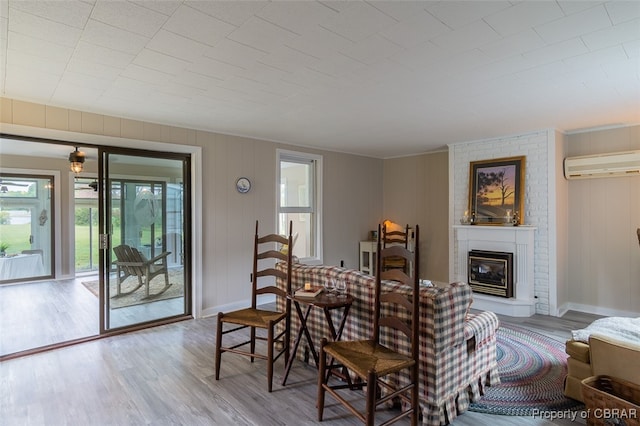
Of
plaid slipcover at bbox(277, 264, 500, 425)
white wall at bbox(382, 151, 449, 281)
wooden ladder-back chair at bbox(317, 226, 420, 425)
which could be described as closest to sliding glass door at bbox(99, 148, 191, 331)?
plaid slipcover at bbox(277, 264, 500, 425)

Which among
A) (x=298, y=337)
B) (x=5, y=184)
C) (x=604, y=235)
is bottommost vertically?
(x=298, y=337)

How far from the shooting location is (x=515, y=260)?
4.73 m

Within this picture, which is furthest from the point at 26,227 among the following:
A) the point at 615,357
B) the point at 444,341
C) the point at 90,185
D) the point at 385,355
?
the point at 615,357

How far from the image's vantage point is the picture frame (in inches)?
186

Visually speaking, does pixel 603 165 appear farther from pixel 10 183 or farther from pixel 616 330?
pixel 10 183

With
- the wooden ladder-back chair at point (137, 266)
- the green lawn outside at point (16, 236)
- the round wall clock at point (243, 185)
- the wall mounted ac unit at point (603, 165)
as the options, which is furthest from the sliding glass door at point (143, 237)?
the wall mounted ac unit at point (603, 165)

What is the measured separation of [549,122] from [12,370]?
6.10m

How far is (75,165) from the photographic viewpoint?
15.0 feet

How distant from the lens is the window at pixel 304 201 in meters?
5.74

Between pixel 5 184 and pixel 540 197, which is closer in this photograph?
pixel 540 197

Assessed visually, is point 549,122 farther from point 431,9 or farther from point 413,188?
point 431,9

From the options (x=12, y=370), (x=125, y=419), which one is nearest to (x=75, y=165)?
(x=12, y=370)

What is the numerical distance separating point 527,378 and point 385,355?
154 centimetres

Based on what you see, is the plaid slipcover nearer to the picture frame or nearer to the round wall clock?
the round wall clock
